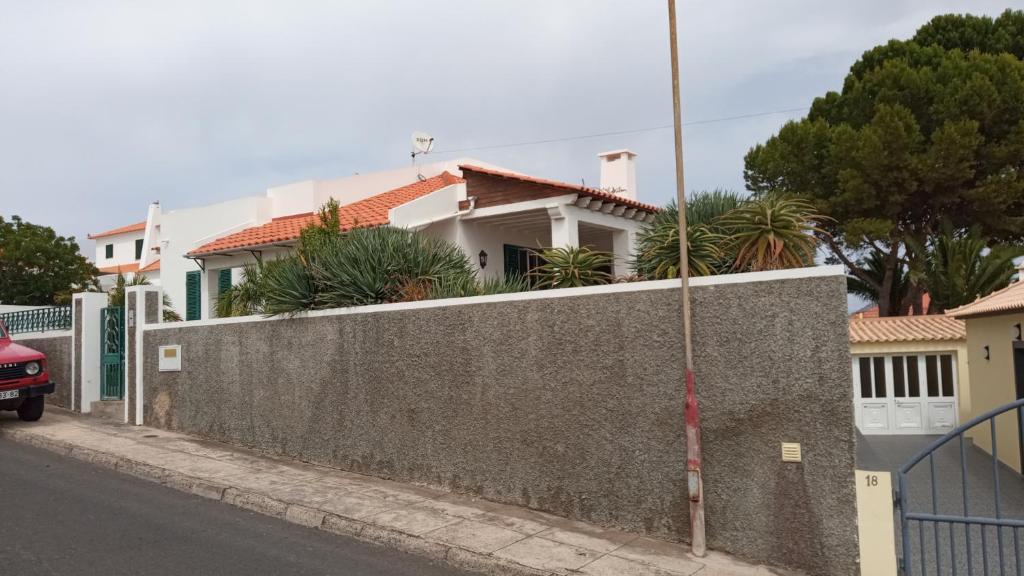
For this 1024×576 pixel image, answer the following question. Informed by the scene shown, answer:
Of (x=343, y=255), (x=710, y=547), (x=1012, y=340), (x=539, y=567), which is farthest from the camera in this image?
(x=1012, y=340)

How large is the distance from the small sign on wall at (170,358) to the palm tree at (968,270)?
21.6 m

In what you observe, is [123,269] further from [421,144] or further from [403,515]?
[403,515]

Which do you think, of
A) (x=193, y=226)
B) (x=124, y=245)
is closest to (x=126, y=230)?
(x=124, y=245)

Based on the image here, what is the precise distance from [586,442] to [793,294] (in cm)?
233

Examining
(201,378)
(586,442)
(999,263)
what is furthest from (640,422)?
(999,263)

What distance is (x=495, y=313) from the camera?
747cm

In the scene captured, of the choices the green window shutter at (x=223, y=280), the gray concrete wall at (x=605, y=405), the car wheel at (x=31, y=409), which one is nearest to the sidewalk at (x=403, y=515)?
the gray concrete wall at (x=605, y=405)

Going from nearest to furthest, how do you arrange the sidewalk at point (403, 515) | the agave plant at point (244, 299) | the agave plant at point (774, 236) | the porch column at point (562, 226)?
the sidewalk at point (403, 515), the agave plant at point (774, 236), the agave plant at point (244, 299), the porch column at point (562, 226)

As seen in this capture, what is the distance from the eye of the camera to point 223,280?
56.9 feet

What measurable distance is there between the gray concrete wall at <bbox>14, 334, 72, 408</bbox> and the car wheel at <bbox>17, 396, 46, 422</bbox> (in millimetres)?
1546

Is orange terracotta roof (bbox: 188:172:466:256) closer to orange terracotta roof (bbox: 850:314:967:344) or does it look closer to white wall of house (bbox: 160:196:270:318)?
white wall of house (bbox: 160:196:270:318)

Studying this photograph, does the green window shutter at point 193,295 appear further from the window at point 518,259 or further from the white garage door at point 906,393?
the white garage door at point 906,393

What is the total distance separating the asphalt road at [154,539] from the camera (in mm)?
5652

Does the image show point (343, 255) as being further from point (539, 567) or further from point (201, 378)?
point (539, 567)
